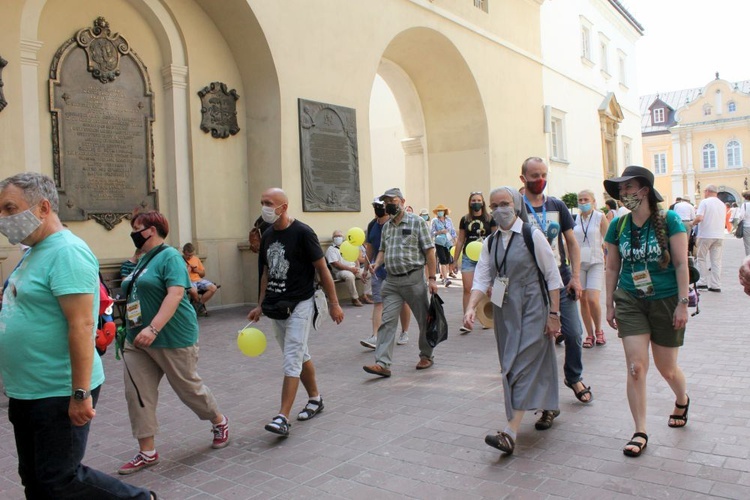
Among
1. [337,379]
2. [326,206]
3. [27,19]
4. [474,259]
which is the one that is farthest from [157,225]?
[326,206]

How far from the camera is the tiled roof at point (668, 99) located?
223ft

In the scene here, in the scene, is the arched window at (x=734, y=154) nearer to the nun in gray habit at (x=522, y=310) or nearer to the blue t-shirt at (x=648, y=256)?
the blue t-shirt at (x=648, y=256)

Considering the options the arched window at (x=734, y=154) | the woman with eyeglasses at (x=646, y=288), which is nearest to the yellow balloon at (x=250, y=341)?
the woman with eyeglasses at (x=646, y=288)

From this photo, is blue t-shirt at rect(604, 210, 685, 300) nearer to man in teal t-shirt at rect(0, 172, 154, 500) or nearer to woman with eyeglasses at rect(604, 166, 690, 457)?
woman with eyeglasses at rect(604, 166, 690, 457)

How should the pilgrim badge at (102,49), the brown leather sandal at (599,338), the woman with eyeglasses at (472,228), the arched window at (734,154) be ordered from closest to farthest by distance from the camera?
the brown leather sandal at (599,338) < the woman with eyeglasses at (472,228) < the pilgrim badge at (102,49) < the arched window at (734,154)

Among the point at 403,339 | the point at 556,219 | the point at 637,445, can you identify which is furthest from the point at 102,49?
the point at 637,445

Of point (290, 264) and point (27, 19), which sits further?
point (27, 19)

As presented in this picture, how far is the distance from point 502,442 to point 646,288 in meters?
1.36

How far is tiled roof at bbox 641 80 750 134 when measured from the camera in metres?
67.9

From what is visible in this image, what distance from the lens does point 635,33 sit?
33125mm

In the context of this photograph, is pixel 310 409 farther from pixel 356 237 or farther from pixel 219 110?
pixel 219 110

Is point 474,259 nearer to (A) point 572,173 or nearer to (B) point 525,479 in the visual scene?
(B) point 525,479

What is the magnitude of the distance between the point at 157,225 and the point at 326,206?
315 inches

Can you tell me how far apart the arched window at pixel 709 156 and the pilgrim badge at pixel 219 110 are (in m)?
63.8
